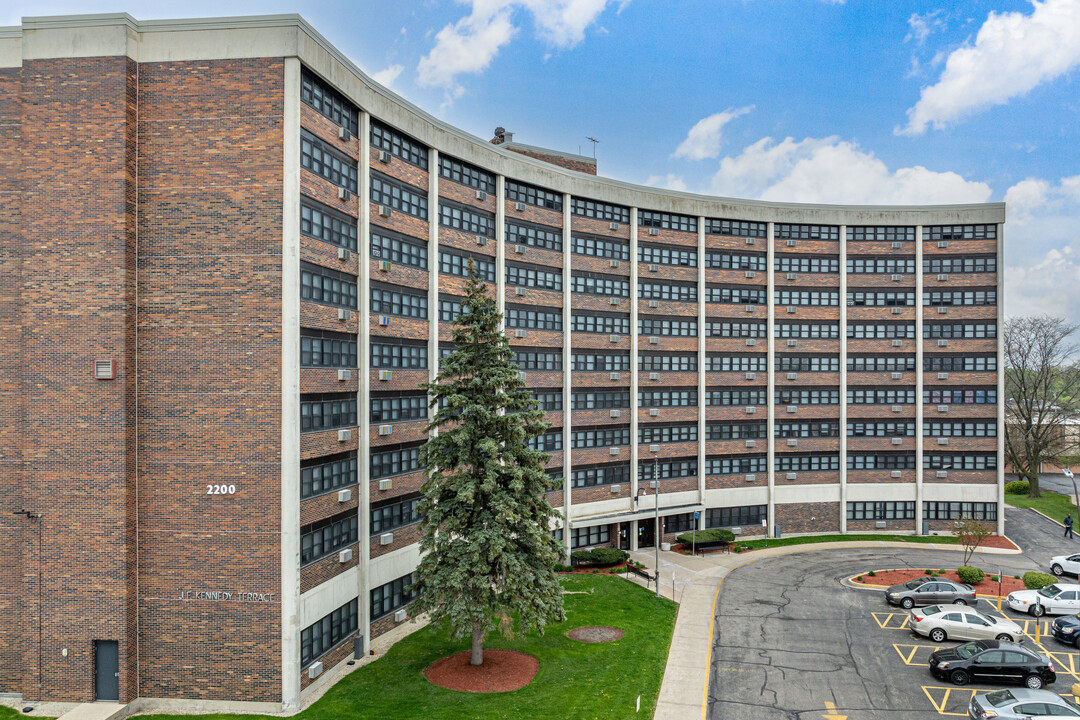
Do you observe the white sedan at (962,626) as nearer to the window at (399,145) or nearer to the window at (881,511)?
the window at (881,511)

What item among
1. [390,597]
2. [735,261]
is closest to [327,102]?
[390,597]

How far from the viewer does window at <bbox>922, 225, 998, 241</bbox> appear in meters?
47.9

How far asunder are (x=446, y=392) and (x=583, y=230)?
21.3 m

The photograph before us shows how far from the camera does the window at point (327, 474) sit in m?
23.4

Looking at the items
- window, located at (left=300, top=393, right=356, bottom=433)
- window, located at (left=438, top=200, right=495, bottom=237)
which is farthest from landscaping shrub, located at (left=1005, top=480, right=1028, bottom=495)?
window, located at (left=300, top=393, right=356, bottom=433)

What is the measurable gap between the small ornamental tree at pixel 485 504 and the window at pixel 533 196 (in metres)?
15.4

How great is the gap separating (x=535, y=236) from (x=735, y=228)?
1632cm

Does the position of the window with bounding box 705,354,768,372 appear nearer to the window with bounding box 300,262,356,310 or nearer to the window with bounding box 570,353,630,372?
the window with bounding box 570,353,630,372

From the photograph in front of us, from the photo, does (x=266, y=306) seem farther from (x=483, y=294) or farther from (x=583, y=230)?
(x=583, y=230)

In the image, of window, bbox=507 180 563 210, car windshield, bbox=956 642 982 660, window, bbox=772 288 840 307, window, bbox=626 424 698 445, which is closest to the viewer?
car windshield, bbox=956 642 982 660

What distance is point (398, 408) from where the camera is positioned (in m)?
29.6

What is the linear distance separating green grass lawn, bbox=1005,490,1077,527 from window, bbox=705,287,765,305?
100 ft

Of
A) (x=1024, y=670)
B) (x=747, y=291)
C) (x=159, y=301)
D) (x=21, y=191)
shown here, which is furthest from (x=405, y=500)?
(x=747, y=291)

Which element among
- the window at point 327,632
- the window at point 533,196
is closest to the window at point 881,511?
the window at point 533,196
